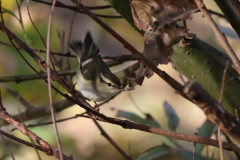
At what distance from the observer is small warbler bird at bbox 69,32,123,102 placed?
1385 millimetres

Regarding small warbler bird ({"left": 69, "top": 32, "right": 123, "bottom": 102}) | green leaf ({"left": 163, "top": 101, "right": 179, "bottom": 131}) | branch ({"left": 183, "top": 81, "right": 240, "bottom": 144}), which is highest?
small warbler bird ({"left": 69, "top": 32, "right": 123, "bottom": 102})

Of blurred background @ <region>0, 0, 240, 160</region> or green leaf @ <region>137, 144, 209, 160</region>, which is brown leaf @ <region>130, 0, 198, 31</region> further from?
blurred background @ <region>0, 0, 240, 160</region>

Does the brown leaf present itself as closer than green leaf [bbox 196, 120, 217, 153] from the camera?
Yes

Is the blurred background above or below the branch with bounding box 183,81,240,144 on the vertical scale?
above

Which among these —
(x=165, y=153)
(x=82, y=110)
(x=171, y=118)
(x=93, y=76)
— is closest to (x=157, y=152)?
(x=165, y=153)

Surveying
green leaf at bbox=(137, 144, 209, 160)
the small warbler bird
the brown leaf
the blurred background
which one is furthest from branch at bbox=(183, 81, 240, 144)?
the blurred background

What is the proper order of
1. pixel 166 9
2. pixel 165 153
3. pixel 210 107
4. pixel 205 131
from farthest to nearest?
1. pixel 205 131
2. pixel 165 153
3. pixel 166 9
4. pixel 210 107

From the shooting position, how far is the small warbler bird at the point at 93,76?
1.38 metres

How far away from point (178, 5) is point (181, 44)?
189mm

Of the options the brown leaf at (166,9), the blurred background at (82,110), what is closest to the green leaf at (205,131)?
the brown leaf at (166,9)

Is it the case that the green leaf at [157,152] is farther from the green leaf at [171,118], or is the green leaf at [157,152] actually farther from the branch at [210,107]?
the branch at [210,107]

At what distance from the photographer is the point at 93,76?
5.03ft

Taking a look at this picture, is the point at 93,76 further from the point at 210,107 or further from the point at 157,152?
the point at 210,107

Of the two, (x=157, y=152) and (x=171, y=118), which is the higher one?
(x=171, y=118)
